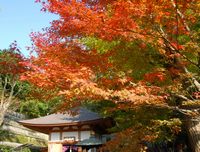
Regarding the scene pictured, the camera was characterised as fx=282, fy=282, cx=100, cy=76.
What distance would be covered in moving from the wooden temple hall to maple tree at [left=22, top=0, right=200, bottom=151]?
6593 mm

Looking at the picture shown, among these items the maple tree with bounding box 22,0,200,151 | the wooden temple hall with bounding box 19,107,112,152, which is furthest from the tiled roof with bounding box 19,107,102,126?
the maple tree with bounding box 22,0,200,151

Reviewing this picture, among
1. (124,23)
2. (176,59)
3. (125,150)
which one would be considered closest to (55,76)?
(124,23)

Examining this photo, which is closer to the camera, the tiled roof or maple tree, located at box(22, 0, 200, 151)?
maple tree, located at box(22, 0, 200, 151)

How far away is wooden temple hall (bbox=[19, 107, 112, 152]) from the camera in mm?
18341

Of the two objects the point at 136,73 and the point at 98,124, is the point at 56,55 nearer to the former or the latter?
the point at 136,73

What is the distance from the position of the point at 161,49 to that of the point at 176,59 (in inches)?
37.8

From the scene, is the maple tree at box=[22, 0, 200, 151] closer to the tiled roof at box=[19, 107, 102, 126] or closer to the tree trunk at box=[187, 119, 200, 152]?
the tree trunk at box=[187, 119, 200, 152]

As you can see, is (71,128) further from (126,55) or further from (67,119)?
(126,55)

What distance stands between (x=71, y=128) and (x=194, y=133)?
10.4m

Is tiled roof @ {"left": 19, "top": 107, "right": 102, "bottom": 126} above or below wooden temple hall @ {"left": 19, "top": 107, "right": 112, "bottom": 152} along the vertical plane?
above

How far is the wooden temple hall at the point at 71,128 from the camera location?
18.3m

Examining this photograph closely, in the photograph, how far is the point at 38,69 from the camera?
32.5 ft

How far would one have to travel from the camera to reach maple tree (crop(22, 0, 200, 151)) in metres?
8.24

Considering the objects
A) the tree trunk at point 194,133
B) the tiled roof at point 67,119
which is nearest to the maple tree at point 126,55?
the tree trunk at point 194,133
